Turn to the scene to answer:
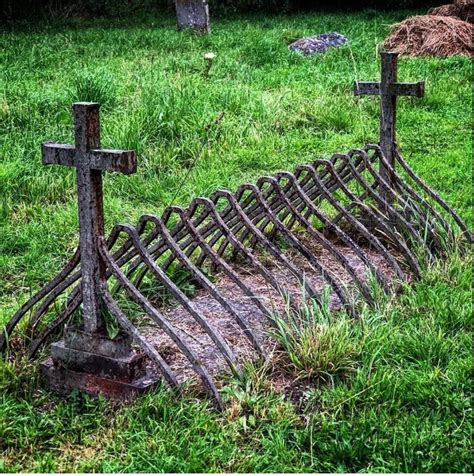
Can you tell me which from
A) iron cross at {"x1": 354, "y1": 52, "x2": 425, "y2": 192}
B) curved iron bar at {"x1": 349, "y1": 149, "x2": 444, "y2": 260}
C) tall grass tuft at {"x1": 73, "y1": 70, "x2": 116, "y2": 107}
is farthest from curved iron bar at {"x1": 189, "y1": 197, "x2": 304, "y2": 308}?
tall grass tuft at {"x1": 73, "y1": 70, "x2": 116, "y2": 107}

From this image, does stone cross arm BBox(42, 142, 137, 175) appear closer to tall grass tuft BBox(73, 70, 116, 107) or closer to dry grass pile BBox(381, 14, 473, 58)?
tall grass tuft BBox(73, 70, 116, 107)

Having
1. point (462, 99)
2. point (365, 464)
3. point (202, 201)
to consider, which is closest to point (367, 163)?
point (202, 201)

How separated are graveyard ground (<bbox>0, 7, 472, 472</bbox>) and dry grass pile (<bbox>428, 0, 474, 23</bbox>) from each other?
1.39m

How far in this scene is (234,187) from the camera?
679cm

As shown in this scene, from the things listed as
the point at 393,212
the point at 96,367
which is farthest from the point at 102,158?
the point at 393,212

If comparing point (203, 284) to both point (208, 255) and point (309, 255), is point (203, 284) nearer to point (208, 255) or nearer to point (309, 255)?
point (208, 255)

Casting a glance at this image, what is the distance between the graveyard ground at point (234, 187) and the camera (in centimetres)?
325

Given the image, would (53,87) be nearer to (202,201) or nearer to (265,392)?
(202,201)

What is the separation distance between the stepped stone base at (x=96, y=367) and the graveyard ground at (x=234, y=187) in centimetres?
8

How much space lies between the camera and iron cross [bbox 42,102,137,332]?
11.3 ft

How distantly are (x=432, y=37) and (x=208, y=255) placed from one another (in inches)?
352

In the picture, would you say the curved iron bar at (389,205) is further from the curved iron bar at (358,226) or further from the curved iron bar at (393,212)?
the curved iron bar at (358,226)

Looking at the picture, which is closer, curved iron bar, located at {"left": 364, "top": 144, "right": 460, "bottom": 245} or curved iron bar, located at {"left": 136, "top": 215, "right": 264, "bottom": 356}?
curved iron bar, located at {"left": 136, "top": 215, "right": 264, "bottom": 356}

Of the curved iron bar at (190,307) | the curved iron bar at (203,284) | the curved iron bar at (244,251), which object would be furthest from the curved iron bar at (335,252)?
the curved iron bar at (190,307)
